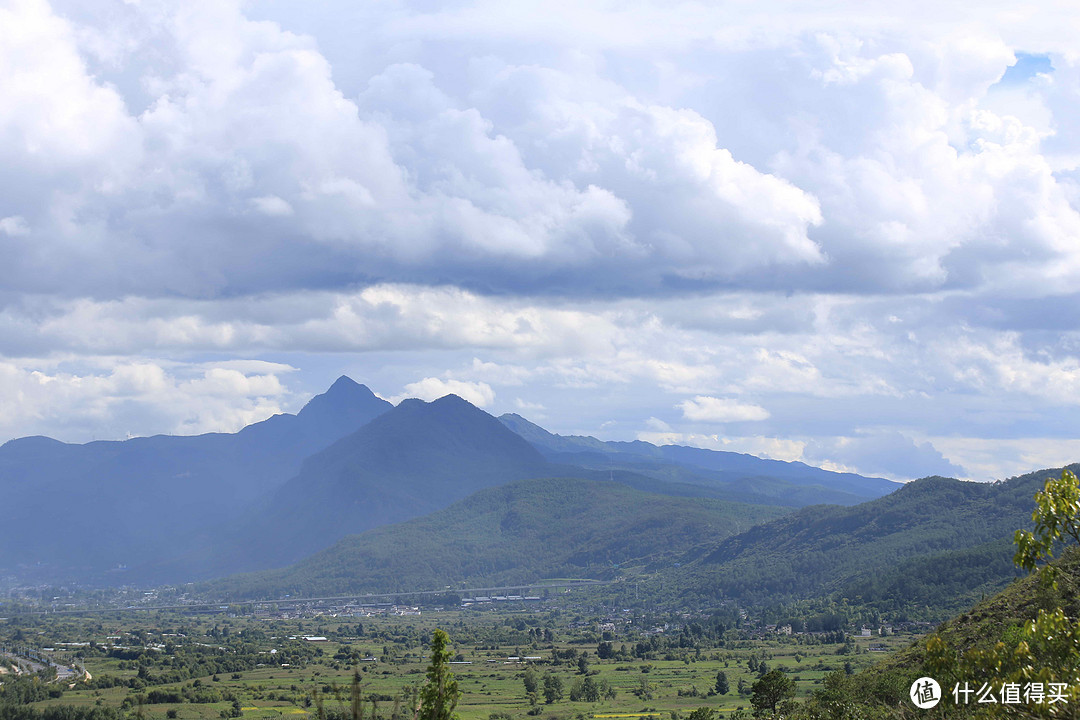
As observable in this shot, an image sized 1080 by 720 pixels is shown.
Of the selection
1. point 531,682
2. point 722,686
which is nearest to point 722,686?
point 722,686

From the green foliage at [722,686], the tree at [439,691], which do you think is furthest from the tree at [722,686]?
the tree at [439,691]

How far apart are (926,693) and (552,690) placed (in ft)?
409

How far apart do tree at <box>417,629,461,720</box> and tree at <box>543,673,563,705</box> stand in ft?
423

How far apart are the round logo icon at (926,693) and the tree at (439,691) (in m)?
16.2

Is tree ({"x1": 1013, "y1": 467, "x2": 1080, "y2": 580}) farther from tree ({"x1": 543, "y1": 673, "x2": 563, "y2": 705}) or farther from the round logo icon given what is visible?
tree ({"x1": 543, "y1": 673, "x2": 563, "y2": 705})

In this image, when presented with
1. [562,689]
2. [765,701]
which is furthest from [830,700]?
[562,689]

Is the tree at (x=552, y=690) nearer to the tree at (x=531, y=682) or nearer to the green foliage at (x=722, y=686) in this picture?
the tree at (x=531, y=682)

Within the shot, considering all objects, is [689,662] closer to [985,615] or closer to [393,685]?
[393,685]

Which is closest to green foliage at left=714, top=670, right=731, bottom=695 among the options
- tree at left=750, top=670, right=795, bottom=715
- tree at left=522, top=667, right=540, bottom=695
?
tree at left=522, top=667, right=540, bottom=695

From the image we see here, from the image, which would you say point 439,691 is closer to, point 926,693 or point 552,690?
point 926,693

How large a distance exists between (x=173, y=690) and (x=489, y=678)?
5517cm

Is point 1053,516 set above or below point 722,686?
above

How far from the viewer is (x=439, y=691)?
2705cm

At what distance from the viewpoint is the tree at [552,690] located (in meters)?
152
